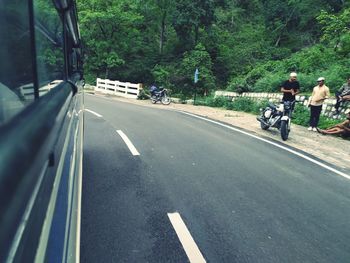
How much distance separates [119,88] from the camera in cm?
2461

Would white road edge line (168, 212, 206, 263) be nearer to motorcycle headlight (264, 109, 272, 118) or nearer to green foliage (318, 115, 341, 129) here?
motorcycle headlight (264, 109, 272, 118)

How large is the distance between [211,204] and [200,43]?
92.0 ft

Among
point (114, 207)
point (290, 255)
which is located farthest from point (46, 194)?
point (114, 207)

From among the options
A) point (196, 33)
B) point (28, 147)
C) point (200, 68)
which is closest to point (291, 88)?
point (28, 147)

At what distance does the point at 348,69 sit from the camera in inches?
687

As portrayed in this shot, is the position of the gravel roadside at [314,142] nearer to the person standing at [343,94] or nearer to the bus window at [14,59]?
the person standing at [343,94]

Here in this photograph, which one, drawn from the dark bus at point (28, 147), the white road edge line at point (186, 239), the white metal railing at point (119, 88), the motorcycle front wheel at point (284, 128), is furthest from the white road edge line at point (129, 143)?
the white metal railing at point (119, 88)

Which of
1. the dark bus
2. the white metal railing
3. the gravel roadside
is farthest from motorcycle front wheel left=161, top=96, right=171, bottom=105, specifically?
the dark bus

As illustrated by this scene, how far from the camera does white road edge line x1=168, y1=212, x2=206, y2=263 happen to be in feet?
11.4

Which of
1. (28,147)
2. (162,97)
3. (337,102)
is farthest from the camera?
(162,97)

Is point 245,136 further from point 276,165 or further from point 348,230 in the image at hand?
point 348,230

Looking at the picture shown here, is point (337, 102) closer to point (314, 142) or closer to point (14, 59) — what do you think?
point (314, 142)

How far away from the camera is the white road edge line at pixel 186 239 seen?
3463 mm

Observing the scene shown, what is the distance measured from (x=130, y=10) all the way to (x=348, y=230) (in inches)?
1106
